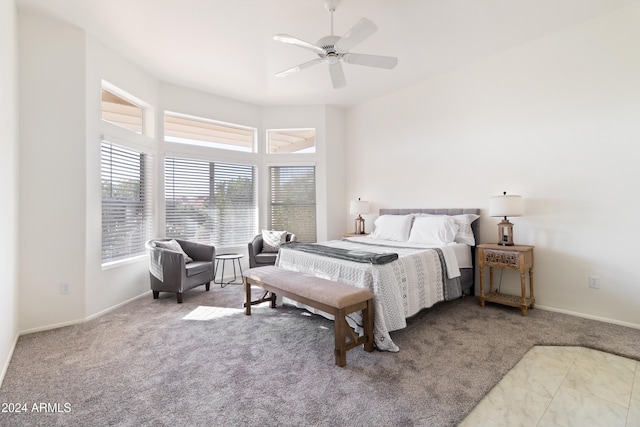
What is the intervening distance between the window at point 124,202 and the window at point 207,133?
2.35 feet

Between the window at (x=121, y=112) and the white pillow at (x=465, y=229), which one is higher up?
the window at (x=121, y=112)

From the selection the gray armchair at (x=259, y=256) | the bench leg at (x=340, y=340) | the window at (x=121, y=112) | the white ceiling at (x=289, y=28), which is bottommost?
the bench leg at (x=340, y=340)

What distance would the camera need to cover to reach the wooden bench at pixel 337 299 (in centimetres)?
226

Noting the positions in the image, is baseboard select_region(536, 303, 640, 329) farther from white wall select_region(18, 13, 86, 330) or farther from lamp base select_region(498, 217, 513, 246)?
white wall select_region(18, 13, 86, 330)

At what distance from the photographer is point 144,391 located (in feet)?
6.44

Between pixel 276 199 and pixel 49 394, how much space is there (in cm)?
418

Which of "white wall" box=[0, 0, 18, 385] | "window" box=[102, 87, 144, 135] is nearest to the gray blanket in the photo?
"white wall" box=[0, 0, 18, 385]

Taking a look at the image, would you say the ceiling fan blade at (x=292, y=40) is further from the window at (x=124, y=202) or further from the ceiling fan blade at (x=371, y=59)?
the window at (x=124, y=202)

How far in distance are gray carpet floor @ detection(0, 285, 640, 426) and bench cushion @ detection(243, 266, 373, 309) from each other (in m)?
0.46

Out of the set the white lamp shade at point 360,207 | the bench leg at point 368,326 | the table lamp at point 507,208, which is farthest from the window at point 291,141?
the bench leg at point 368,326

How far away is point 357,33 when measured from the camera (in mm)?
2479

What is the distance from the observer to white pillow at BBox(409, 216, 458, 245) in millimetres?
3795

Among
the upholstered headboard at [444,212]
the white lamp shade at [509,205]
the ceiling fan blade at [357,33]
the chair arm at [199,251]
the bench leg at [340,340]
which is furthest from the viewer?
the chair arm at [199,251]

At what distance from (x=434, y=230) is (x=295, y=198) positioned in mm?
2751
